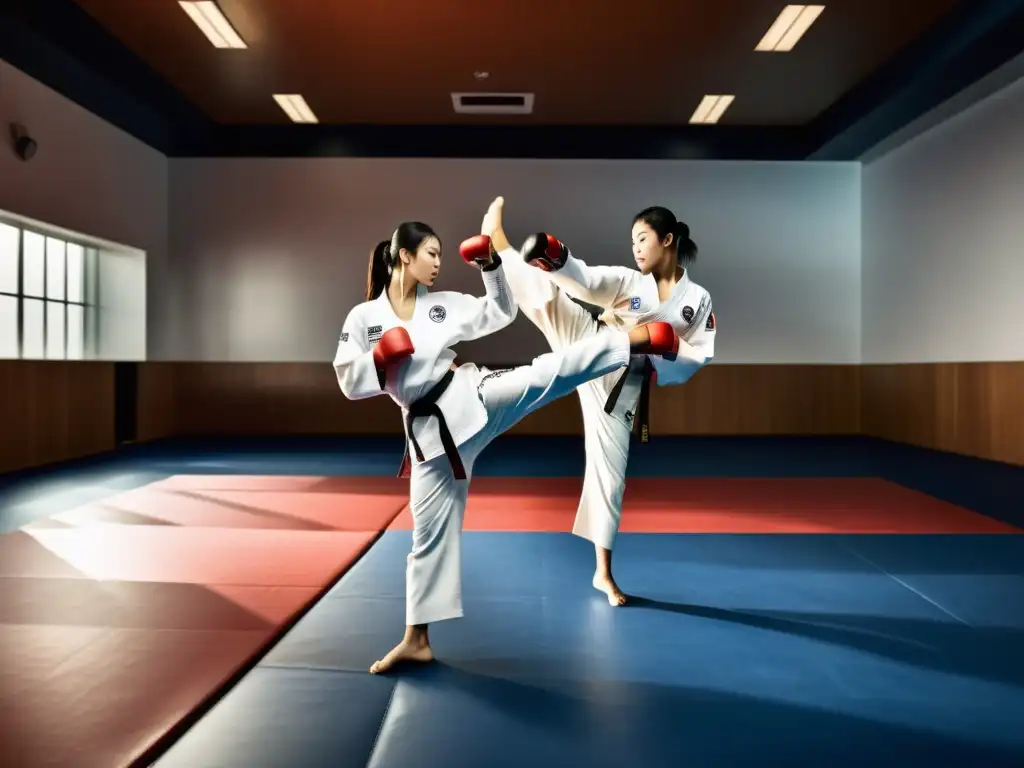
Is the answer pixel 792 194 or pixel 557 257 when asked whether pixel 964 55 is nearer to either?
pixel 792 194

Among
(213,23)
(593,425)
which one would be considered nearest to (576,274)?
(593,425)

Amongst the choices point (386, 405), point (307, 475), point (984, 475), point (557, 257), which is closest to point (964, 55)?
point (984, 475)

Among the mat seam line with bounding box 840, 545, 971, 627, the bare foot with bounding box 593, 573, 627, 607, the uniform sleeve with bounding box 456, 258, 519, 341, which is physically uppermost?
the uniform sleeve with bounding box 456, 258, 519, 341

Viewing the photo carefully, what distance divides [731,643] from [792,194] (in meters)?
7.99

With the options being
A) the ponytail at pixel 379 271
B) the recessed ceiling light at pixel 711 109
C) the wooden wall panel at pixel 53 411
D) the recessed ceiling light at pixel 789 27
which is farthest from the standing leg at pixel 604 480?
the recessed ceiling light at pixel 711 109

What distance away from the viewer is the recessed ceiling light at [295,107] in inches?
296

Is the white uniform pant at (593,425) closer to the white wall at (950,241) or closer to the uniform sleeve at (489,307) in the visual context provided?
the uniform sleeve at (489,307)

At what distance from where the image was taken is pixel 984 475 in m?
5.68

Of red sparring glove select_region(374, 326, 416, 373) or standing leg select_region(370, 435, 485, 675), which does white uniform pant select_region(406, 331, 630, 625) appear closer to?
standing leg select_region(370, 435, 485, 675)

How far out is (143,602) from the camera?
8.45 feet

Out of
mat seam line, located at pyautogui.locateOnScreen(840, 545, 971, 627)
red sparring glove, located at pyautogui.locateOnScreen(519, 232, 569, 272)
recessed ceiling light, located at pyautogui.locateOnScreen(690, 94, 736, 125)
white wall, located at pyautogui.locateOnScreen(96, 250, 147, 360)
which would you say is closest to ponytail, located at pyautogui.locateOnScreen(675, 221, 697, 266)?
red sparring glove, located at pyautogui.locateOnScreen(519, 232, 569, 272)

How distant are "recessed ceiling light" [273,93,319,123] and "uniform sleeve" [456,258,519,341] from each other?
251 inches

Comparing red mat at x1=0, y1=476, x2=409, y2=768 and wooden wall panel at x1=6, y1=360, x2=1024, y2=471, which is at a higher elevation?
wooden wall panel at x1=6, y1=360, x2=1024, y2=471

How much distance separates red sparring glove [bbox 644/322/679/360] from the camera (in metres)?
2.19
